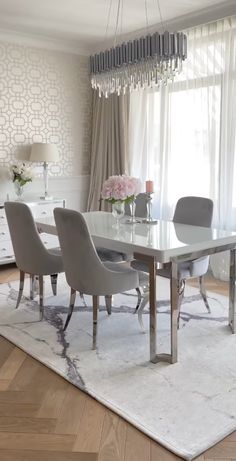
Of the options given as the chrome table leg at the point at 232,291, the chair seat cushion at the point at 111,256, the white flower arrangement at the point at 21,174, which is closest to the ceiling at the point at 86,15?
the white flower arrangement at the point at 21,174

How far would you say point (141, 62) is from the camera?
3.34m

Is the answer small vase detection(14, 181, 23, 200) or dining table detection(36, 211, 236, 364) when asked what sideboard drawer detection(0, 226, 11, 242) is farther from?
dining table detection(36, 211, 236, 364)

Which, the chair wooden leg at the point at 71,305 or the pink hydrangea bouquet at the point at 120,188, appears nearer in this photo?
the chair wooden leg at the point at 71,305

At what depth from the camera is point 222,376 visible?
8.81ft

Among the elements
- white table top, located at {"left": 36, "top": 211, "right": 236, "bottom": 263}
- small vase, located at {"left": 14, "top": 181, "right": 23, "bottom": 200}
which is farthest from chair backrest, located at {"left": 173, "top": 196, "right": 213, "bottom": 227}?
small vase, located at {"left": 14, "top": 181, "right": 23, "bottom": 200}

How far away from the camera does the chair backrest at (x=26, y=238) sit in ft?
11.4

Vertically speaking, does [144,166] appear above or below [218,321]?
above

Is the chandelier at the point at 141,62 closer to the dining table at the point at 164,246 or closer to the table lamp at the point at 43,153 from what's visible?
the dining table at the point at 164,246

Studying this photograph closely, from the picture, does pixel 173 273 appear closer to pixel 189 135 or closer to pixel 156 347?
pixel 156 347

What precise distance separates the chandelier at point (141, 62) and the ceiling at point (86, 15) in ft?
3.29

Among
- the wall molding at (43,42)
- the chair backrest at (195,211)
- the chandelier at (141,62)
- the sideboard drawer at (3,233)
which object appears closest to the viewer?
the chandelier at (141,62)

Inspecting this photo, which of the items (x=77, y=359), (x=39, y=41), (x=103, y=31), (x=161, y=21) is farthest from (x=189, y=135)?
(x=77, y=359)

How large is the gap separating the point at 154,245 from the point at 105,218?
124 cm

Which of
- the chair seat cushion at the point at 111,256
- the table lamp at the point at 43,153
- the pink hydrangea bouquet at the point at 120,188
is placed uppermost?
the table lamp at the point at 43,153
